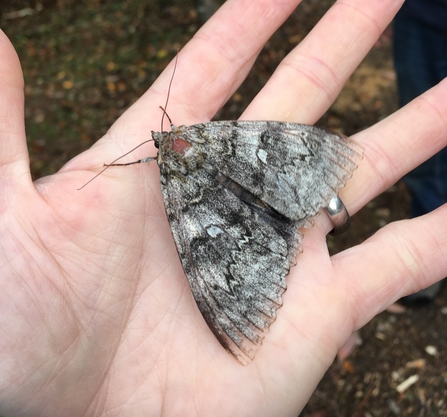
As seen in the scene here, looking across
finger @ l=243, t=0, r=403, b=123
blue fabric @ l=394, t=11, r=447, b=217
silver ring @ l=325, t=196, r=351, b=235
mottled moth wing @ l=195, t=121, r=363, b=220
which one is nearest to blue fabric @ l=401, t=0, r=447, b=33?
blue fabric @ l=394, t=11, r=447, b=217

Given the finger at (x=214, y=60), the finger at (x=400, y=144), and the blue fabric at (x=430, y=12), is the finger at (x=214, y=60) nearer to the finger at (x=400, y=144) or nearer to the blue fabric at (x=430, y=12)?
the finger at (x=400, y=144)

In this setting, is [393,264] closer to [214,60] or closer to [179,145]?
[179,145]

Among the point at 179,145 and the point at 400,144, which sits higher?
the point at 179,145

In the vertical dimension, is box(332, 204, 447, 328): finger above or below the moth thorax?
below

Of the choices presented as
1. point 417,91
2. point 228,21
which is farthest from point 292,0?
point 417,91

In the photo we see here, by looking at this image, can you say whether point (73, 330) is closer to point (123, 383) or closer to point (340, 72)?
point (123, 383)

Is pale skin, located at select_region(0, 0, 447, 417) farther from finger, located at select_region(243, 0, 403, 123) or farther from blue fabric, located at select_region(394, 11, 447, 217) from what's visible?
blue fabric, located at select_region(394, 11, 447, 217)

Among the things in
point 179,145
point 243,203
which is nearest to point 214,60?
point 179,145
